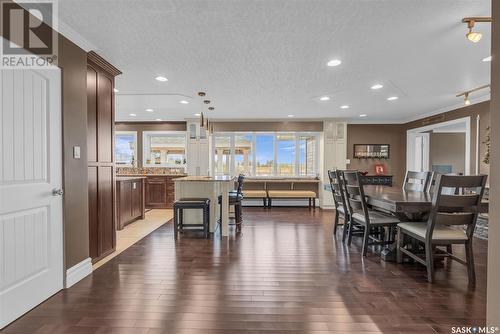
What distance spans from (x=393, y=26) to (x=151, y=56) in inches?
96.1

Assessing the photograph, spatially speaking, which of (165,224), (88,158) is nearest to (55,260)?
(88,158)

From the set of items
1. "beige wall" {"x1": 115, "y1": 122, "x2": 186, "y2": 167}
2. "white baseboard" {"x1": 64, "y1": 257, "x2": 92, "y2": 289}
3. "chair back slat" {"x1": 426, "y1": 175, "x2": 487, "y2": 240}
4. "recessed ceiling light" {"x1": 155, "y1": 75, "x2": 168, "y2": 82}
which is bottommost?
"white baseboard" {"x1": 64, "y1": 257, "x2": 92, "y2": 289}

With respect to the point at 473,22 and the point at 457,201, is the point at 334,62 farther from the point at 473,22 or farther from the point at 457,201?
the point at 457,201

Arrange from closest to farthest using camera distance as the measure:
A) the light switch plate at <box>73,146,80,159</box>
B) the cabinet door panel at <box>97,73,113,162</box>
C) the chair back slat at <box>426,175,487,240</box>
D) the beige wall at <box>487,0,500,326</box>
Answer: the beige wall at <box>487,0,500,326</box> → the chair back slat at <box>426,175,487,240</box> → the light switch plate at <box>73,146,80,159</box> → the cabinet door panel at <box>97,73,113,162</box>

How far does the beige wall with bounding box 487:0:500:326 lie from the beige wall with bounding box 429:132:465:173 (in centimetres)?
726

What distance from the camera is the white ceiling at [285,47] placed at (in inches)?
77.8

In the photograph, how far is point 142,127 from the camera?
713 cm

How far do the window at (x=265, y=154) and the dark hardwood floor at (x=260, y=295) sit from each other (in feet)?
12.8

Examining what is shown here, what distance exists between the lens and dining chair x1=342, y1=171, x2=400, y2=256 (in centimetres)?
312

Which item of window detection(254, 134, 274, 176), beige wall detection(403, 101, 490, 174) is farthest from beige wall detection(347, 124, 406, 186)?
window detection(254, 134, 274, 176)

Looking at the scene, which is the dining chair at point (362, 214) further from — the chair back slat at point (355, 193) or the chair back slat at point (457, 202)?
the chair back slat at point (457, 202)

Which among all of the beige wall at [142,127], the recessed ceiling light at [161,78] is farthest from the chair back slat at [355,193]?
the beige wall at [142,127]

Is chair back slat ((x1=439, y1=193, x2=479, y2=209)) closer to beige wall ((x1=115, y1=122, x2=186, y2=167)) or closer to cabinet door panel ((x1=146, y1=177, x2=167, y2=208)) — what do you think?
cabinet door panel ((x1=146, y1=177, x2=167, y2=208))

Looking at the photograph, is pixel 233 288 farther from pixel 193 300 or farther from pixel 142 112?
pixel 142 112
